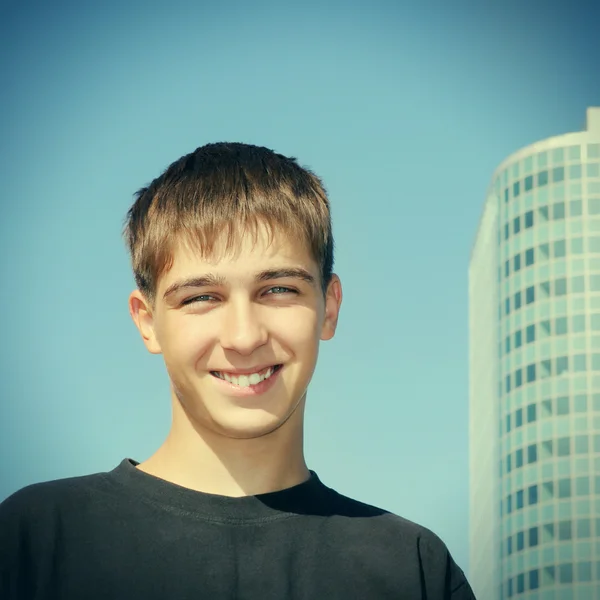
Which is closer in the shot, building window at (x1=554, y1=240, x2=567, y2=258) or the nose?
the nose

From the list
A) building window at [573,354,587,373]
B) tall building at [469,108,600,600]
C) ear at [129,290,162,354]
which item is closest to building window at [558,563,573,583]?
tall building at [469,108,600,600]

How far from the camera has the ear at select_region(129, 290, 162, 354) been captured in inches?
171

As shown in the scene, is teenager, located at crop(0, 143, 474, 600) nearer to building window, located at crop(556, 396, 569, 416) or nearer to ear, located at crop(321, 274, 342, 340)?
ear, located at crop(321, 274, 342, 340)

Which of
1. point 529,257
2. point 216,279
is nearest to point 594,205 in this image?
point 529,257

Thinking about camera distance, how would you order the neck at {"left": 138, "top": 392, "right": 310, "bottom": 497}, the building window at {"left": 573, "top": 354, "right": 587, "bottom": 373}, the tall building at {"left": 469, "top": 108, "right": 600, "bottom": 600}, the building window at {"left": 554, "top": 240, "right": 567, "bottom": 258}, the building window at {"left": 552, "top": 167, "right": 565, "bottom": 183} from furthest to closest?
the building window at {"left": 554, "top": 240, "right": 567, "bottom": 258} → the building window at {"left": 552, "top": 167, "right": 565, "bottom": 183} → the building window at {"left": 573, "top": 354, "right": 587, "bottom": 373} → the tall building at {"left": 469, "top": 108, "right": 600, "bottom": 600} → the neck at {"left": 138, "top": 392, "right": 310, "bottom": 497}

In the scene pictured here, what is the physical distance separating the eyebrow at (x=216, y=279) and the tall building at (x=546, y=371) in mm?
72228

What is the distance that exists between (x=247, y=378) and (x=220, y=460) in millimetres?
338

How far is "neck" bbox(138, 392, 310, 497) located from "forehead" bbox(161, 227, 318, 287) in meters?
0.52

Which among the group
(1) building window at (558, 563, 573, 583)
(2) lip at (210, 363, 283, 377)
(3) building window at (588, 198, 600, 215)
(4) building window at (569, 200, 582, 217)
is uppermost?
(3) building window at (588, 198, 600, 215)

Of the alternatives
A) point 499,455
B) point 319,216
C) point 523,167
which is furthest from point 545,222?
point 319,216

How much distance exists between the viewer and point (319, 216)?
439cm

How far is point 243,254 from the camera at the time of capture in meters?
4.10

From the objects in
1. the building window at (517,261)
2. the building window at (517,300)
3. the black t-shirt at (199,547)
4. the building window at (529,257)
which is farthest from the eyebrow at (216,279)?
the building window at (517,261)

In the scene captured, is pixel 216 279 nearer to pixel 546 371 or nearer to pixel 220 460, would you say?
pixel 220 460
